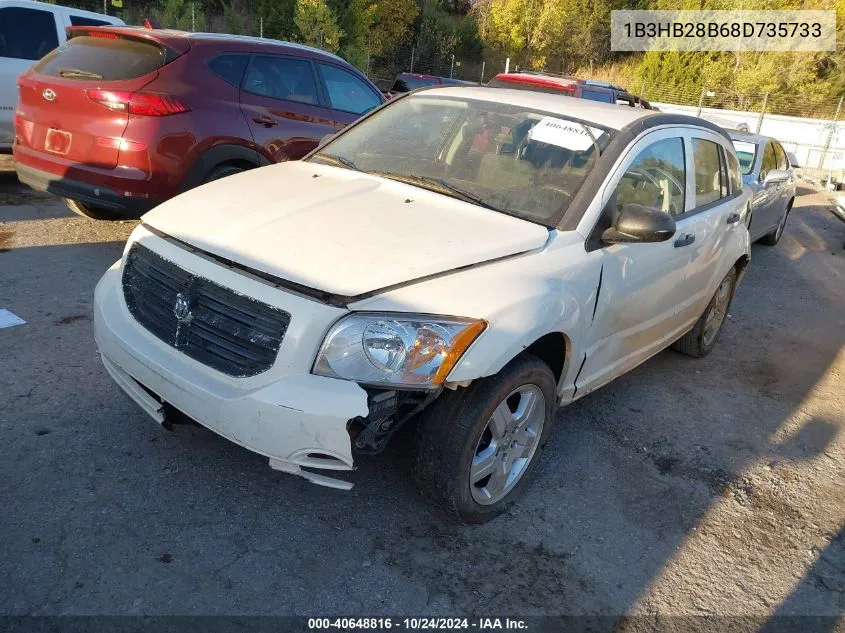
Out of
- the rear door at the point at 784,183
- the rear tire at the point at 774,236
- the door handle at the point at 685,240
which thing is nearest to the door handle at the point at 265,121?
the door handle at the point at 685,240

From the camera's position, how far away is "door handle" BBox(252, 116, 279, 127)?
5793 mm

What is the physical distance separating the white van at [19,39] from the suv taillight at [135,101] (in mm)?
3110

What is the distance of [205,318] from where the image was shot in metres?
2.62

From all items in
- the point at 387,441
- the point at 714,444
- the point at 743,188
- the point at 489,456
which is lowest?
the point at 714,444

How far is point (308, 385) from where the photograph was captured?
7.85ft

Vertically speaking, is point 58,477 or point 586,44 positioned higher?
point 586,44

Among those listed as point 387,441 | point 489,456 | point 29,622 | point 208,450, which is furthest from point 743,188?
point 29,622

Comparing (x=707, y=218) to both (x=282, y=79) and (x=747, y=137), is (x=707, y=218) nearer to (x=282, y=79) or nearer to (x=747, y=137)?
(x=282, y=79)

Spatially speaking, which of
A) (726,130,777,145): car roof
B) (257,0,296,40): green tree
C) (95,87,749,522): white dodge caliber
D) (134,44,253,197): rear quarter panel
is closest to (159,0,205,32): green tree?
(257,0,296,40): green tree

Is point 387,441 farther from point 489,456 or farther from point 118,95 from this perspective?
point 118,95

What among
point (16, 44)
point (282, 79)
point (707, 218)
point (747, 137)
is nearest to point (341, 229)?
point (707, 218)

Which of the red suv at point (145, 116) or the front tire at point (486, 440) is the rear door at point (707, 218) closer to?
the front tire at point (486, 440)

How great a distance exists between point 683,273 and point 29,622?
3589 millimetres

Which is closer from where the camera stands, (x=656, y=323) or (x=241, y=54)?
(x=656, y=323)
